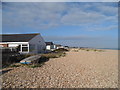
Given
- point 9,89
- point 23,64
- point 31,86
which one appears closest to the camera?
point 9,89

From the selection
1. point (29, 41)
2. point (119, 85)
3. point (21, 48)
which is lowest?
point (119, 85)

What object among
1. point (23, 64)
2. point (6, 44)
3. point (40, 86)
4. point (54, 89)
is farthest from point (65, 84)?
point (6, 44)

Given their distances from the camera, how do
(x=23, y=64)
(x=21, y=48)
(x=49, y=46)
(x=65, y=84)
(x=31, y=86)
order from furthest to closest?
(x=49, y=46), (x=21, y=48), (x=23, y=64), (x=65, y=84), (x=31, y=86)

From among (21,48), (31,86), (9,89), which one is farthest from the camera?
(21,48)

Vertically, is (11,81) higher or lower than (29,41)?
lower

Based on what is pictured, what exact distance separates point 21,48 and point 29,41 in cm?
155

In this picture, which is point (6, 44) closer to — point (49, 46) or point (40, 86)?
point (40, 86)

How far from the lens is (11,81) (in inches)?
196

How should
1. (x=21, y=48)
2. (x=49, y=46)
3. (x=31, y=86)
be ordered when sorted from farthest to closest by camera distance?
(x=49, y=46) → (x=21, y=48) → (x=31, y=86)

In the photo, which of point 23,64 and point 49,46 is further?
point 49,46

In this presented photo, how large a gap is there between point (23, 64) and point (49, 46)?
3784 cm

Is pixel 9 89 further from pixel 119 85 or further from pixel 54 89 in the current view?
pixel 119 85

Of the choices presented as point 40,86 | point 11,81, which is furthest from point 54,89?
point 11,81

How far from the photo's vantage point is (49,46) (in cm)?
4616
